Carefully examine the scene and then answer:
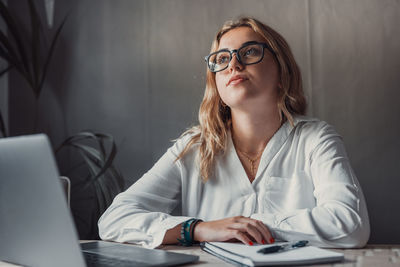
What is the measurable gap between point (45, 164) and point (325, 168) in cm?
125

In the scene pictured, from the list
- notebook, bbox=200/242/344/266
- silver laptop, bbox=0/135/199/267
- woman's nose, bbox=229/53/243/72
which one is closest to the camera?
silver laptop, bbox=0/135/199/267

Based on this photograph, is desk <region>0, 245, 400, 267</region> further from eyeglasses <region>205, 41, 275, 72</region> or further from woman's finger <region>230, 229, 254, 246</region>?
eyeglasses <region>205, 41, 275, 72</region>

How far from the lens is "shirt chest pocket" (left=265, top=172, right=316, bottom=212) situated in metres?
1.92

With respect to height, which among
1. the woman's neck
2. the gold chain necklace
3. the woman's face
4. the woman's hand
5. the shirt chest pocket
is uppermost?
the woman's face

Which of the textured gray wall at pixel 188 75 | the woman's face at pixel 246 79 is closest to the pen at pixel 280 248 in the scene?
the woman's face at pixel 246 79

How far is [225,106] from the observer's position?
7.53 feet

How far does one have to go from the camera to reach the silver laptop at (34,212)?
32.2 inches

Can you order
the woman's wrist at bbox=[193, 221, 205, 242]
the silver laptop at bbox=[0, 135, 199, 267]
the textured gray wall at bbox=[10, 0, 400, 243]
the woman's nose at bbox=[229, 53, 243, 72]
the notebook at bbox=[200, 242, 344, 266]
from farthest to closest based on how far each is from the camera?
the textured gray wall at bbox=[10, 0, 400, 243] → the woman's nose at bbox=[229, 53, 243, 72] → the woman's wrist at bbox=[193, 221, 205, 242] → the notebook at bbox=[200, 242, 344, 266] → the silver laptop at bbox=[0, 135, 199, 267]

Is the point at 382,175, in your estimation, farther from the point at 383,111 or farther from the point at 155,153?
the point at 155,153

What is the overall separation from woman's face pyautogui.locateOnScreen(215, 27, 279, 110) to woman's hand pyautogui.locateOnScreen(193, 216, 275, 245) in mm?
715

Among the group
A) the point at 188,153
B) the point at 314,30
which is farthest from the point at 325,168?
the point at 314,30

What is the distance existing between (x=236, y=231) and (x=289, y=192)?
63 cm

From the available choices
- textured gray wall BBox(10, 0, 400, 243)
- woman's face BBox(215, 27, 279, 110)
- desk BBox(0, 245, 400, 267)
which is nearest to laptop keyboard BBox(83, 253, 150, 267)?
desk BBox(0, 245, 400, 267)

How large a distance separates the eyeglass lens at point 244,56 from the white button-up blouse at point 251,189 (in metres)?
0.33
